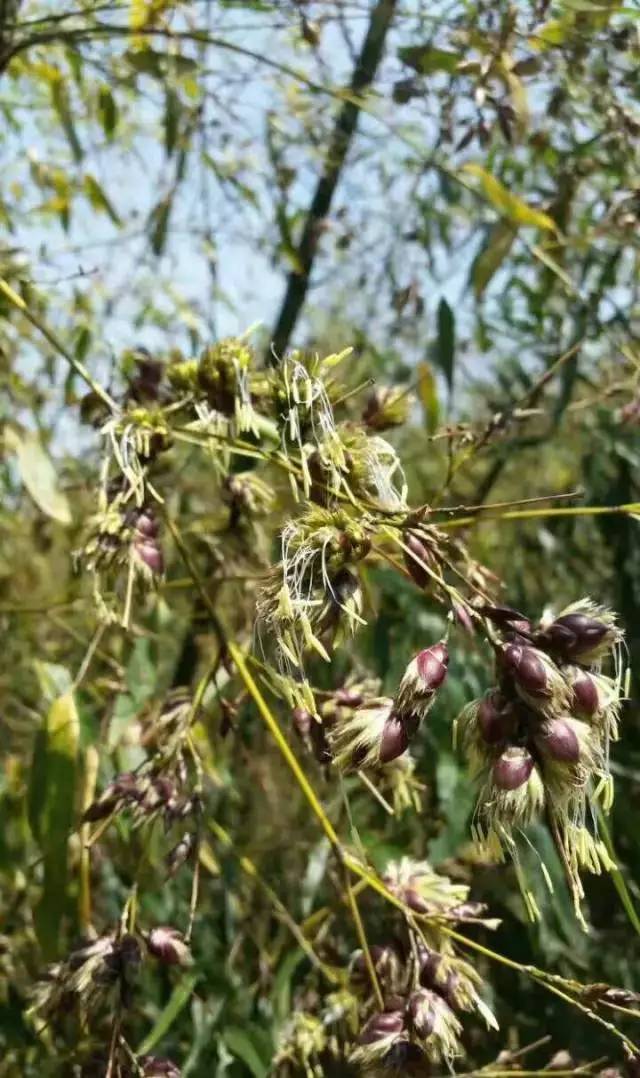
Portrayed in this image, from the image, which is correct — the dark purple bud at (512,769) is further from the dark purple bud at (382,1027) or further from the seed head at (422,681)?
the dark purple bud at (382,1027)

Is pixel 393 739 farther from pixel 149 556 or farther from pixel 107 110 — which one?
pixel 107 110

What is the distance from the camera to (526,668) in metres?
0.50

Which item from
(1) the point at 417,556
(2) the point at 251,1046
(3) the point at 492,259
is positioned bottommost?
(2) the point at 251,1046

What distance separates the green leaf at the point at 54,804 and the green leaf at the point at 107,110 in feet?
2.71

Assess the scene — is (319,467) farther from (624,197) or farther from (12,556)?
(12,556)

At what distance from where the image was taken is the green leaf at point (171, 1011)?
95 centimetres

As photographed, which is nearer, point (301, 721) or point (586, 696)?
point (586, 696)

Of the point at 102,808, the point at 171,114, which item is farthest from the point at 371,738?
the point at 171,114

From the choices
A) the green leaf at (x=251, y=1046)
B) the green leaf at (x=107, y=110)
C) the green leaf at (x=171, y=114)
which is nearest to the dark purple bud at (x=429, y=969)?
the green leaf at (x=251, y=1046)

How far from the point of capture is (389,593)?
4.14 ft

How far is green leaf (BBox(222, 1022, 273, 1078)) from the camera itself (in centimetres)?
103

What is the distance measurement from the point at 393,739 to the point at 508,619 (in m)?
0.08

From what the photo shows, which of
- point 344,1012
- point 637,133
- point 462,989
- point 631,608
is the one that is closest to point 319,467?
point 462,989

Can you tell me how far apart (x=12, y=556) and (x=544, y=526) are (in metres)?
1.16
